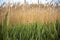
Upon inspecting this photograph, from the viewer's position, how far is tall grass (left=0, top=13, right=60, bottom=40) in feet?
6.22

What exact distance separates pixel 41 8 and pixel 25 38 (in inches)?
12.8

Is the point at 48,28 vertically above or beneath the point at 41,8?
beneath

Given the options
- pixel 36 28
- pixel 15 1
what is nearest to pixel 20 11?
pixel 15 1

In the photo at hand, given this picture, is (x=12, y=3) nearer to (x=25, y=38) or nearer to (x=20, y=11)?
(x=20, y=11)

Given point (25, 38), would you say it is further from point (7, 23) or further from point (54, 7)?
point (54, 7)

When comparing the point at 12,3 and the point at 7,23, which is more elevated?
the point at 12,3

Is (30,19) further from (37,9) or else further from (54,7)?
(54,7)

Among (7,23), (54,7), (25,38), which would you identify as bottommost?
(25,38)

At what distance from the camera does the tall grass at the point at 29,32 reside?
6.22 feet

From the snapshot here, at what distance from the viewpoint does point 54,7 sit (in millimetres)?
1949

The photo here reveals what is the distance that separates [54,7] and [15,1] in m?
0.38

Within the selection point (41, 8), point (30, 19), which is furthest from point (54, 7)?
point (30, 19)

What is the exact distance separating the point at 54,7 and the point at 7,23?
481 mm

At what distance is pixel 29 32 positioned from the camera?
1914mm
